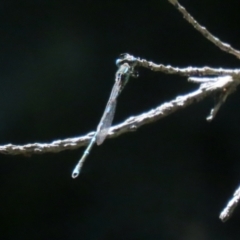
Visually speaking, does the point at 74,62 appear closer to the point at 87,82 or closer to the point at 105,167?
the point at 87,82

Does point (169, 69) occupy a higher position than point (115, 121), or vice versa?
point (115, 121)

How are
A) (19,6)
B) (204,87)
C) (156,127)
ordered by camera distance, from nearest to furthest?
(204,87) < (19,6) < (156,127)

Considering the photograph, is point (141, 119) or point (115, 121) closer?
point (141, 119)

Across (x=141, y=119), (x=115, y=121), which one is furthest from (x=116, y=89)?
(x=115, y=121)

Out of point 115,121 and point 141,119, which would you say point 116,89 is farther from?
point 115,121

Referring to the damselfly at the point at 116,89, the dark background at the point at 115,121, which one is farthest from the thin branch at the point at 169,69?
the dark background at the point at 115,121

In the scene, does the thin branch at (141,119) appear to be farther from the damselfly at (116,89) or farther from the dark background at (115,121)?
the dark background at (115,121)

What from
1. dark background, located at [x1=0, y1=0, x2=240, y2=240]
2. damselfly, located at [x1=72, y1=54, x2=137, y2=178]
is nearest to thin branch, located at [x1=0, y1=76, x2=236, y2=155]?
damselfly, located at [x1=72, y1=54, x2=137, y2=178]

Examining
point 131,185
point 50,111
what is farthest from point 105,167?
point 50,111
